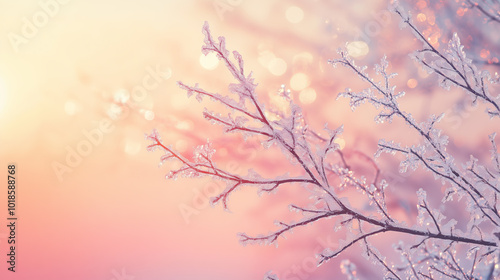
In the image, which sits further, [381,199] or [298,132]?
[381,199]

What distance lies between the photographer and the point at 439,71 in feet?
7.77

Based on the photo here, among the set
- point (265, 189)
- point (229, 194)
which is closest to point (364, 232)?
point (265, 189)

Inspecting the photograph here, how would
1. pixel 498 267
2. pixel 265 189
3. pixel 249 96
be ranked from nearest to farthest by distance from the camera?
1. pixel 498 267
2. pixel 249 96
3. pixel 265 189

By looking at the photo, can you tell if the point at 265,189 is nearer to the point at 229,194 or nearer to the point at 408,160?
the point at 229,194

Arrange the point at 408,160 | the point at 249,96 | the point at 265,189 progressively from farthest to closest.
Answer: the point at 408,160 < the point at 265,189 < the point at 249,96

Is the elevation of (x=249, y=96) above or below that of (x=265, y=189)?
above

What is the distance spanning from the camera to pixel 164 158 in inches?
88.4

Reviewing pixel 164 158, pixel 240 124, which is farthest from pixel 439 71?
pixel 164 158

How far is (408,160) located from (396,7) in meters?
1.09

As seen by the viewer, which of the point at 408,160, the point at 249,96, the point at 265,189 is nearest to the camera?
the point at 249,96

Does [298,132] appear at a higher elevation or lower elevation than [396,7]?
lower

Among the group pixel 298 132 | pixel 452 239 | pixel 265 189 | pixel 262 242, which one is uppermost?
pixel 298 132

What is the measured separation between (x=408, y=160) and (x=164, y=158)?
1.75 meters

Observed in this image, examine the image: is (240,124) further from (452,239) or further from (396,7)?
(452,239)
